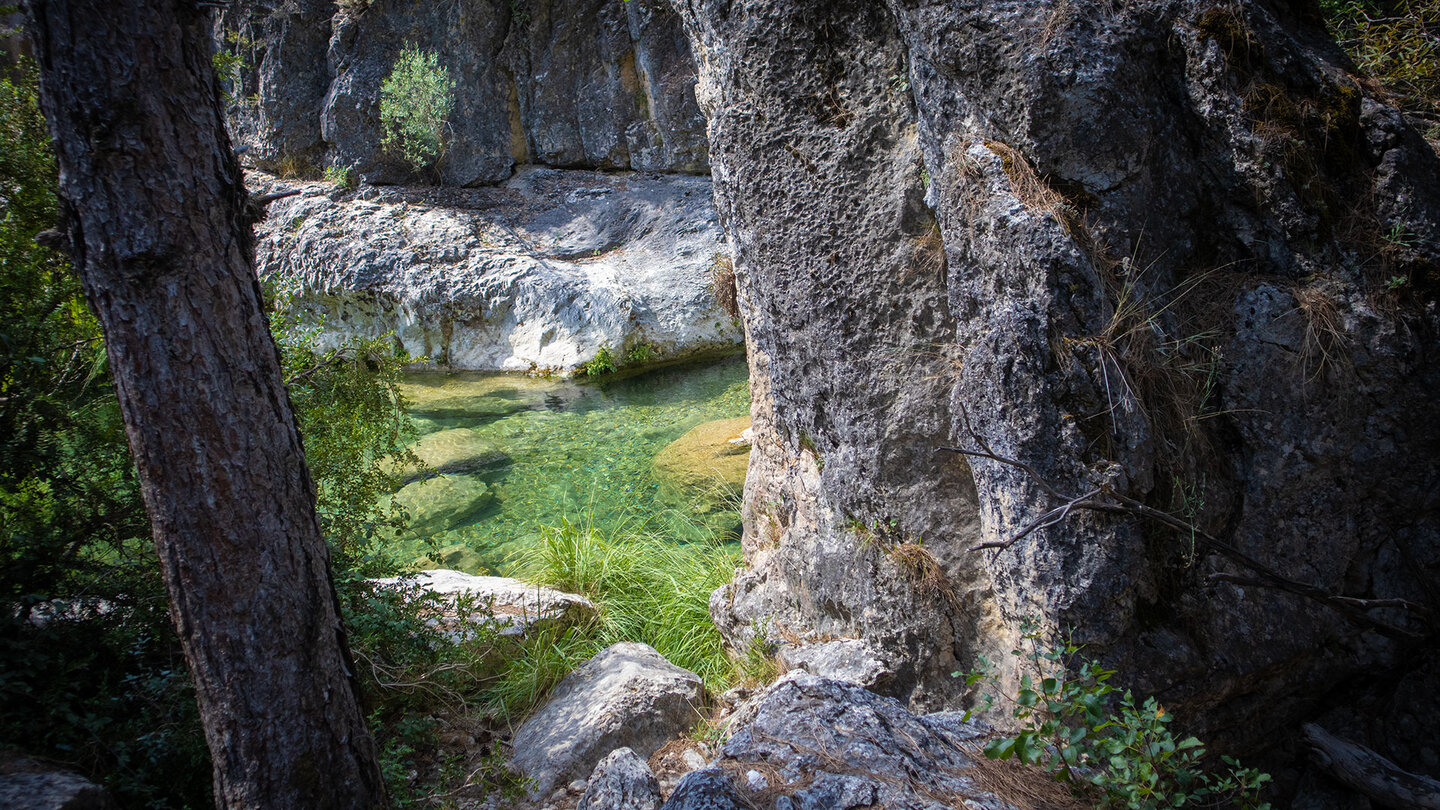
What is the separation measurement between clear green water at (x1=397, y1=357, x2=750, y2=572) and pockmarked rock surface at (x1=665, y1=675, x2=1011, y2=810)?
344cm

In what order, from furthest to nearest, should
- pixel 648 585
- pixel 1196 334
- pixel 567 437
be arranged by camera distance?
pixel 567 437 < pixel 648 585 < pixel 1196 334

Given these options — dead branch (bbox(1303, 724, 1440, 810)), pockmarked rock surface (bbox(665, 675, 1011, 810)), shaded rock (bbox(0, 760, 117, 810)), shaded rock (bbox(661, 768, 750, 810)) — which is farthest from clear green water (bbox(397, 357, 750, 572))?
dead branch (bbox(1303, 724, 1440, 810))

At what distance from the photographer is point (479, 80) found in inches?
535

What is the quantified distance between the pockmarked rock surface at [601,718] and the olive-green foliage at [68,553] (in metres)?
1.30

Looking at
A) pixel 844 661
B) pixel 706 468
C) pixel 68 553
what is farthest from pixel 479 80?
pixel 844 661

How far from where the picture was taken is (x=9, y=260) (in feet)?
9.90

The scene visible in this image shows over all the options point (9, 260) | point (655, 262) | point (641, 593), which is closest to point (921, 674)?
point (641, 593)

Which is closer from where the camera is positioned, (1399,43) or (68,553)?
(68,553)

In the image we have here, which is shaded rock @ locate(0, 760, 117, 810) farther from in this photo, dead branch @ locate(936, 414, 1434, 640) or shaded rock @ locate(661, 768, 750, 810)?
dead branch @ locate(936, 414, 1434, 640)

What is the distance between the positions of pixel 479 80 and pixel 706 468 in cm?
1013

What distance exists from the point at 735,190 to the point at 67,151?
2646 millimetres

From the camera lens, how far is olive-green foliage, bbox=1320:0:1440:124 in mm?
3199

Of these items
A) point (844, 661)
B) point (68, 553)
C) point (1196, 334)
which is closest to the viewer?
point (1196, 334)

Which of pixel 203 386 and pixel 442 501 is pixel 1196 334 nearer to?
pixel 203 386
